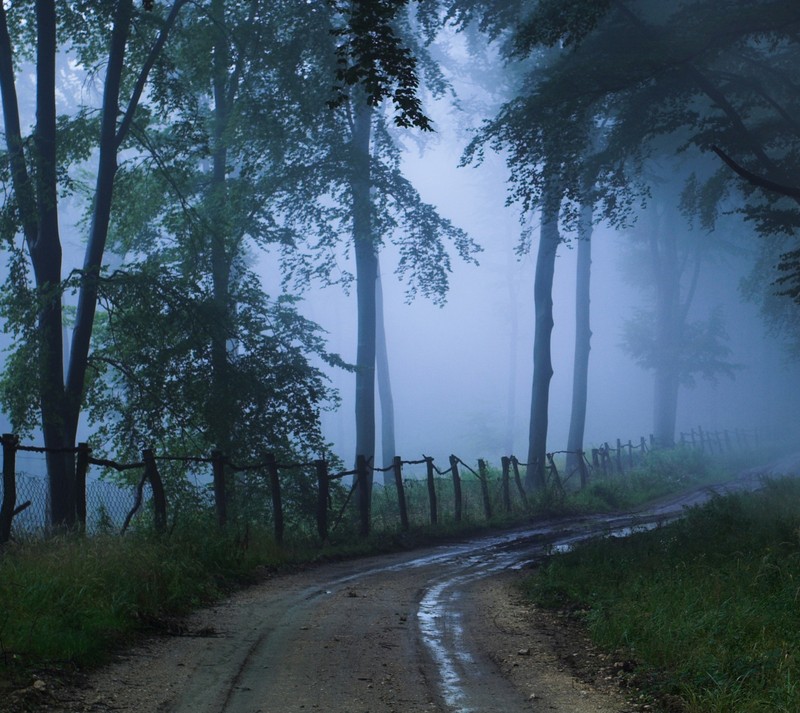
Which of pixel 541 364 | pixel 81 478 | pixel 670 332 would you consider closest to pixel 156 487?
pixel 81 478

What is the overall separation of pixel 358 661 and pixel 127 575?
3.41 metres

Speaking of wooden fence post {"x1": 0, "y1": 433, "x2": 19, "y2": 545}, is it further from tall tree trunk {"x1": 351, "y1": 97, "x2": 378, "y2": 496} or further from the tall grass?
tall tree trunk {"x1": 351, "y1": 97, "x2": 378, "y2": 496}

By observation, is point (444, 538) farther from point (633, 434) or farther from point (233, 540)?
point (633, 434)

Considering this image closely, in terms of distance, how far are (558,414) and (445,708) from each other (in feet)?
310

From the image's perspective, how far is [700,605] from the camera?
27.3 ft

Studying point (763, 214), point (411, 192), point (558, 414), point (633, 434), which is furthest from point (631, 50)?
point (558, 414)

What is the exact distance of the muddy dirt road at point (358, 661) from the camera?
19.8 feet

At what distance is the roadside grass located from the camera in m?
7.09

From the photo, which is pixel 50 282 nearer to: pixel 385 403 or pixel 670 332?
pixel 385 403

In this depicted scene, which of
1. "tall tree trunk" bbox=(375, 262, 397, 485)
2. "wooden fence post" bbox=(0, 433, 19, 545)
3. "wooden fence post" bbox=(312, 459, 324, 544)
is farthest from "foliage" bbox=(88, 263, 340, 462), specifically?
"tall tree trunk" bbox=(375, 262, 397, 485)

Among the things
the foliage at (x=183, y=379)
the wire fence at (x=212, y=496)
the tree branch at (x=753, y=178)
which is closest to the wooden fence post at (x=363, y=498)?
the wire fence at (x=212, y=496)

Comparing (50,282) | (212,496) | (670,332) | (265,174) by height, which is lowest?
(212,496)

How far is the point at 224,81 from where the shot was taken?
2047 centimetres

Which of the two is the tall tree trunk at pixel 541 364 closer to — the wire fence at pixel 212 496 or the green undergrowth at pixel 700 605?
the wire fence at pixel 212 496
